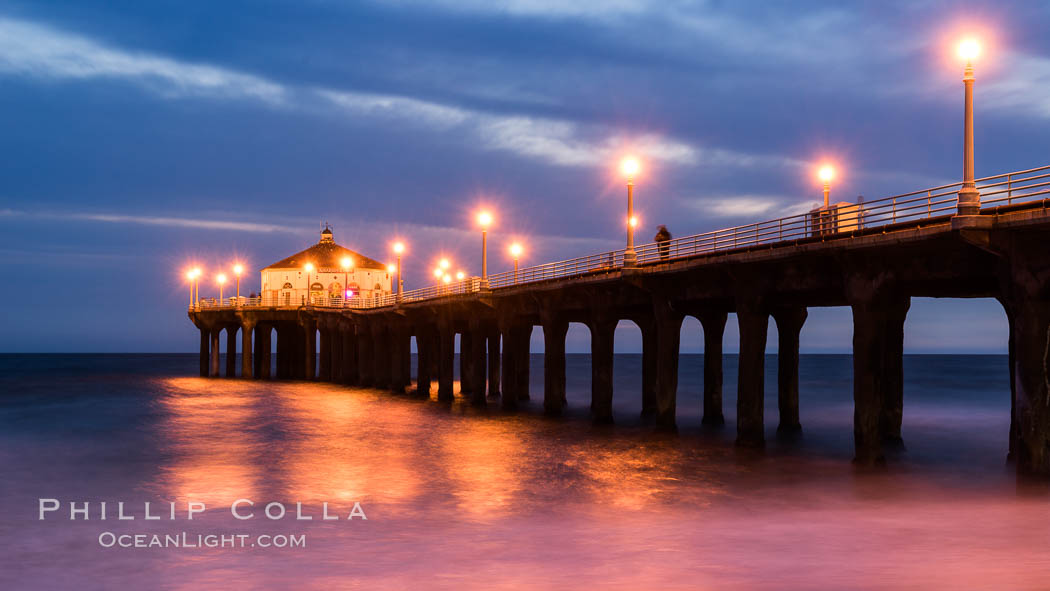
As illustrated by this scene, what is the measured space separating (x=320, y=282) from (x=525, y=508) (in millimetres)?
75941

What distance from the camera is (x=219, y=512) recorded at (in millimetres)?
20188

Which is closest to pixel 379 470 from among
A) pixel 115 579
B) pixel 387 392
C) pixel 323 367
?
pixel 115 579

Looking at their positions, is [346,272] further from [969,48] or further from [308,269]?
[969,48]

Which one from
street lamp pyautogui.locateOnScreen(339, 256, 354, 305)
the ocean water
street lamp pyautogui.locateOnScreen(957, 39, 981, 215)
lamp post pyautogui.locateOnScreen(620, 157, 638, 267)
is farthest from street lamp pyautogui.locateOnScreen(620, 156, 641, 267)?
street lamp pyautogui.locateOnScreen(339, 256, 354, 305)

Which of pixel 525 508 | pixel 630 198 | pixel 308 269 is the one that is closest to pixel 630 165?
pixel 630 198

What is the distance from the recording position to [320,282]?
305ft

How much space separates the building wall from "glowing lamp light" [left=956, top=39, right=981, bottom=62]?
78494 millimetres

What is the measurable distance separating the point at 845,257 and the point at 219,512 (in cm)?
1665

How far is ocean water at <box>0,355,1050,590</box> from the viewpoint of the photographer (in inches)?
558

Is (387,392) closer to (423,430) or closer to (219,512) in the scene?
(423,430)

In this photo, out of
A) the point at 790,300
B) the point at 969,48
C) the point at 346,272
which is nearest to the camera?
the point at 969,48

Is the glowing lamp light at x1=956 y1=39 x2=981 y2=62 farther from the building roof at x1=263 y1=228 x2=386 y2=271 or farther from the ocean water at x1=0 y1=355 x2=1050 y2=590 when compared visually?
the building roof at x1=263 y1=228 x2=386 y2=271

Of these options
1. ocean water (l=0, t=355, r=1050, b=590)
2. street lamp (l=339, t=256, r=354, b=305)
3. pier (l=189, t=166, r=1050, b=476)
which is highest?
street lamp (l=339, t=256, r=354, b=305)

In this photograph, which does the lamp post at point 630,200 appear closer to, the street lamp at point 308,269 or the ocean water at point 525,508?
the ocean water at point 525,508
